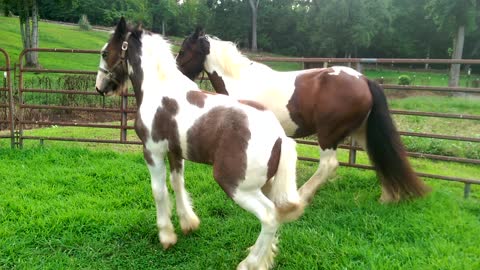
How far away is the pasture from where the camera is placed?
328 centimetres

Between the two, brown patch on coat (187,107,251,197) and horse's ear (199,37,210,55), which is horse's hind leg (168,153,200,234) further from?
horse's ear (199,37,210,55)

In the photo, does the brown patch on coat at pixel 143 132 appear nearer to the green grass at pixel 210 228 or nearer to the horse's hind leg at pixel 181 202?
the horse's hind leg at pixel 181 202

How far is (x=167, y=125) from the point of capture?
10.6 feet

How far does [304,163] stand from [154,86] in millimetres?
3367

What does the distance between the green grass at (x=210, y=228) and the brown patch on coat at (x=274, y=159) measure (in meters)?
0.84

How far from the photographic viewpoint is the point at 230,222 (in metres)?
3.94

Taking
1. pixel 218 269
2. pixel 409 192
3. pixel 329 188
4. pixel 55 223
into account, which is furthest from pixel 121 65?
pixel 409 192

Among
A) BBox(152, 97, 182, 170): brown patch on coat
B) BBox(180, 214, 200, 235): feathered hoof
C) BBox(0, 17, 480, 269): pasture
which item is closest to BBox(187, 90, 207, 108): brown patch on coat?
BBox(152, 97, 182, 170): brown patch on coat

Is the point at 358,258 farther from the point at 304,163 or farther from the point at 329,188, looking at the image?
the point at 304,163

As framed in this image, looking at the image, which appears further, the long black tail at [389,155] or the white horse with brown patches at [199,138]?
the long black tail at [389,155]

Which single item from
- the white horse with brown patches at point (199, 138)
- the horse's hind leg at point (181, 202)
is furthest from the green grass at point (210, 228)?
the white horse with brown patches at point (199, 138)

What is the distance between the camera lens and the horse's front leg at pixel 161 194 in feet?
11.1

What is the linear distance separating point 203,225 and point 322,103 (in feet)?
5.88

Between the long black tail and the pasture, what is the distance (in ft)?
0.62
